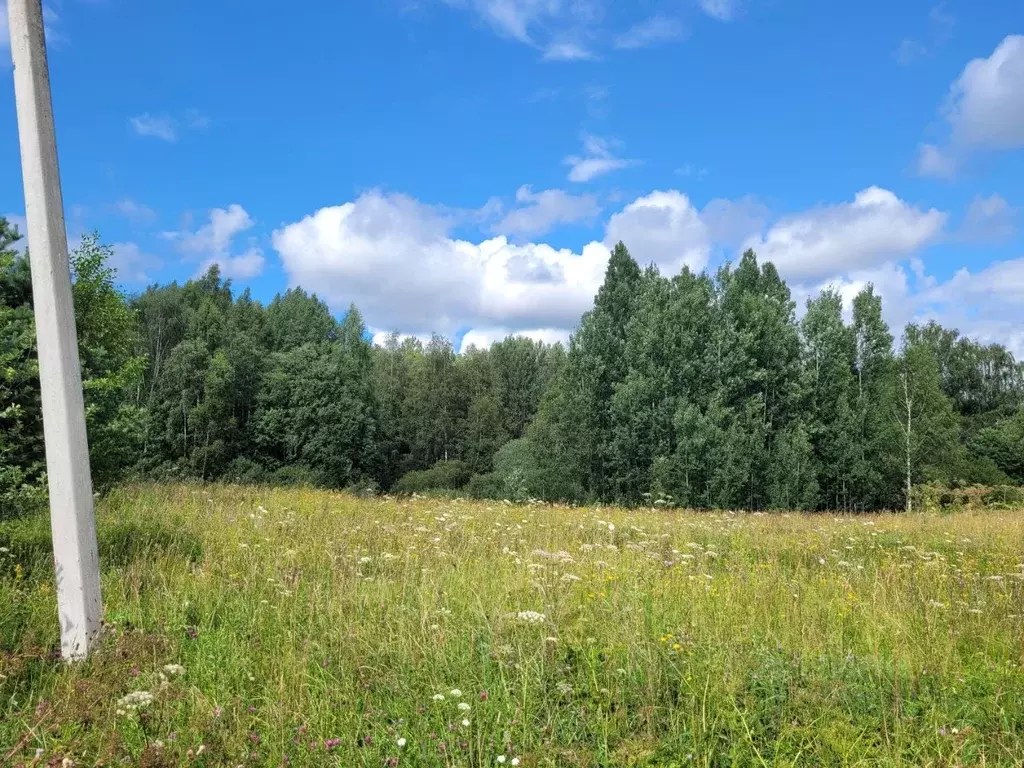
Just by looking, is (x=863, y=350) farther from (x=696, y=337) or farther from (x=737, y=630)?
(x=737, y=630)

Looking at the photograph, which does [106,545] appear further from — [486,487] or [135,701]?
[486,487]

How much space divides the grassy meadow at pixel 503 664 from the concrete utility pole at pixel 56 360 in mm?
357

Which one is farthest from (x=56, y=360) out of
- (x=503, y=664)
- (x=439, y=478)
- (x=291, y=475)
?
(x=439, y=478)

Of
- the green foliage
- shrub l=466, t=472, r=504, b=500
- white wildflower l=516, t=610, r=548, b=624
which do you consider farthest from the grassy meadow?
the green foliage

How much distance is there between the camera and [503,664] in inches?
133

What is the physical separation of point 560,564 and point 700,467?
26.1 meters

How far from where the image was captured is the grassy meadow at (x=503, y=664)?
9.31 ft

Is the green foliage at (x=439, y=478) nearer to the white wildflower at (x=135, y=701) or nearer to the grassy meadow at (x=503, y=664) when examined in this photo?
the grassy meadow at (x=503, y=664)

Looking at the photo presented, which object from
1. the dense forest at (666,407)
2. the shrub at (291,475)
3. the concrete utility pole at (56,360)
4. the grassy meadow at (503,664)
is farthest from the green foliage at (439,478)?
the concrete utility pole at (56,360)

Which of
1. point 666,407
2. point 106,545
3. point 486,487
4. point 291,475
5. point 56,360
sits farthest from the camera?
point 486,487

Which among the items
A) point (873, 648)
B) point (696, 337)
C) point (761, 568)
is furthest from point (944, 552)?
point (696, 337)

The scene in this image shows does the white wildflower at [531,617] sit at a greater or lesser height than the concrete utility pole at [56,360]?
lesser

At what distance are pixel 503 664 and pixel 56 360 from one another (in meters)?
3.16

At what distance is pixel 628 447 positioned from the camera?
31891 millimetres
